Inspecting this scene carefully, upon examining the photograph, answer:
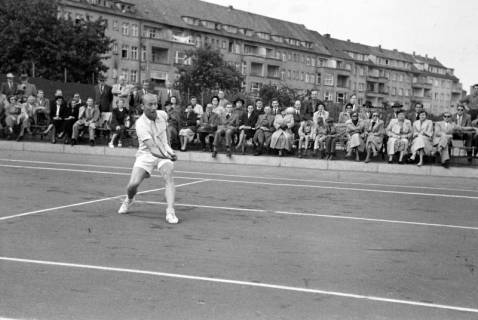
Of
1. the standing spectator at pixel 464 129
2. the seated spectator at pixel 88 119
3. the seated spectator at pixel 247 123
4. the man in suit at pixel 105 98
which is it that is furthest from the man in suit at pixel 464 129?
the seated spectator at pixel 88 119

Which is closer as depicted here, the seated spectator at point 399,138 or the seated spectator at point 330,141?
the seated spectator at point 399,138

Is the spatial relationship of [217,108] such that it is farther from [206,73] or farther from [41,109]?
[206,73]

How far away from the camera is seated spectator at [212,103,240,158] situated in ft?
73.0

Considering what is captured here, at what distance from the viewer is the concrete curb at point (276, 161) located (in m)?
19.9

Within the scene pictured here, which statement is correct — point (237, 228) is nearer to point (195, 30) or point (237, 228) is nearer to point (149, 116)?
point (149, 116)

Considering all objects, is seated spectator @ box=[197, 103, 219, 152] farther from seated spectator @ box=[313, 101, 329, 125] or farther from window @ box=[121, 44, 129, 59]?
window @ box=[121, 44, 129, 59]

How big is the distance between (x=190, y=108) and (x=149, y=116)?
46.4ft

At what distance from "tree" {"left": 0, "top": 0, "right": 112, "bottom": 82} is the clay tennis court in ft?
170

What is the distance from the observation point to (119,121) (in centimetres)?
2370

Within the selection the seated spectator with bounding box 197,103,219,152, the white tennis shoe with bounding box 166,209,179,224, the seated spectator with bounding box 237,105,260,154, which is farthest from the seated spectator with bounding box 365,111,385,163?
the white tennis shoe with bounding box 166,209,179,224

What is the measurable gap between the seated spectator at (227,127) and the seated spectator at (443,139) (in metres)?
6.28

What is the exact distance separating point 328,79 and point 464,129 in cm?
12202

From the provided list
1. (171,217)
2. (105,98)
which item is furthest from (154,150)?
(105,98)

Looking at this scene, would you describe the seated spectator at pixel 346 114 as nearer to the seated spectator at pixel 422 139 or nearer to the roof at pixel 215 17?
the seated spectator at pixel 422 139
